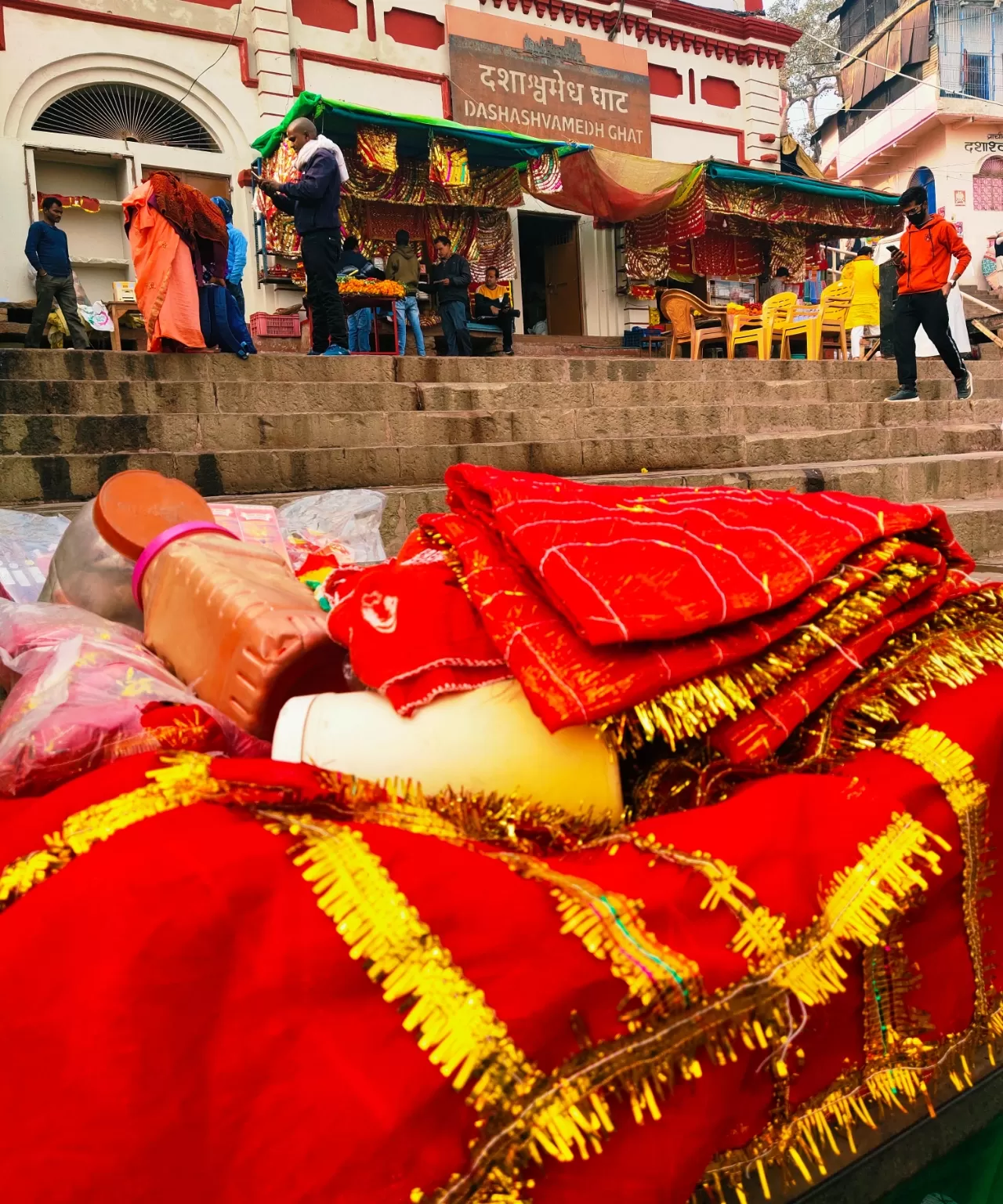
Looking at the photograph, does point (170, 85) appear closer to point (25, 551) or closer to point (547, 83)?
point (547, 83)

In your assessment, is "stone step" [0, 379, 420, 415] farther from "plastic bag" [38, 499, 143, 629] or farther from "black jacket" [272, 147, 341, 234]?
"plastic bag" [38, 499, 143, 629]

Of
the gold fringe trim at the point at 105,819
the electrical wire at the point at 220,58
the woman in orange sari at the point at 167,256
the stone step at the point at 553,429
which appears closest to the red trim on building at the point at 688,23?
the electrical wire at the point at 220,58

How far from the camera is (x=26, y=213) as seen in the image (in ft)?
32.0

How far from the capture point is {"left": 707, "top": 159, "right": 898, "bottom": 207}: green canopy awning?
11961 mm

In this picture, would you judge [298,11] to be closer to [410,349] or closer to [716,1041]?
[410,349]

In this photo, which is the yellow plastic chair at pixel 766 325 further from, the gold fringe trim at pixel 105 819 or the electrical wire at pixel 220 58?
the gold fringe trim at pixel 105 819

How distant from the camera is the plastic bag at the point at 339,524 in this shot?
2.27 metres

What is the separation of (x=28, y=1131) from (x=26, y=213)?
37.5 ft

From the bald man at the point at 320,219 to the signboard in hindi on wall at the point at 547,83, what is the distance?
6.71m

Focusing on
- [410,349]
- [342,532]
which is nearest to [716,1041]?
[342,532]

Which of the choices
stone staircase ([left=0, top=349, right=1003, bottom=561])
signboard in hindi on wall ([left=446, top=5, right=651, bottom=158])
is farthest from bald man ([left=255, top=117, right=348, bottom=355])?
signboard in hindi on wall ([left=446, top=5, right=651, bottom=158])

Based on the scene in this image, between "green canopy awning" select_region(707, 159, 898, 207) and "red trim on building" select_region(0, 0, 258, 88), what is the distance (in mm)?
6057

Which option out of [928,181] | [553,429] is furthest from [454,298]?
[928,181]

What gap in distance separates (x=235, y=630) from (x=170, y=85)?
11512 millimetres
